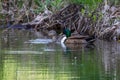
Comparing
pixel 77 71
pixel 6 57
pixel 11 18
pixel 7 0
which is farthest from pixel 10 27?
pixel 77 71

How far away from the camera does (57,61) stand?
15172mm

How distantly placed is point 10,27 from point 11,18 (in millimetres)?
1734

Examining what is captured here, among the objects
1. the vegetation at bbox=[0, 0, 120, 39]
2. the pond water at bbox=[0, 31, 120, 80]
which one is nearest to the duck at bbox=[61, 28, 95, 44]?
the pond water at bbox=[0, 31, 120, 80]

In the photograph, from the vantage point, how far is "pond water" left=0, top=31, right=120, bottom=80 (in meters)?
12.7

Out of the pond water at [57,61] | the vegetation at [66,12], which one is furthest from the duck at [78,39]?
the vegetation at [66,12]

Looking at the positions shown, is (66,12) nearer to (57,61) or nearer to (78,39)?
(78,39)

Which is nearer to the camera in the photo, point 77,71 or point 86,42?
point 77,71

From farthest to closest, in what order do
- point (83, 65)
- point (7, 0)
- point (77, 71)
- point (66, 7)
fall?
point (7, 0), point (66, 7), point (83, 65), point (77, 71)

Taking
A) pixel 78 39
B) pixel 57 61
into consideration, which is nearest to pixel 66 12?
pixel 78 39

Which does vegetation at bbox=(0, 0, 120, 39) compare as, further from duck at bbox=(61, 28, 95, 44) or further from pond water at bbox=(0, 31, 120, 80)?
pond water at bbox=(0, 31, 120, 80)

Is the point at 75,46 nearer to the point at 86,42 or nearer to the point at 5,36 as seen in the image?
the point at 86,42

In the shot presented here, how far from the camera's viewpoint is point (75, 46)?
20328 mm

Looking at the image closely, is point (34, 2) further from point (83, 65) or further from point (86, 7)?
point (83, 65)

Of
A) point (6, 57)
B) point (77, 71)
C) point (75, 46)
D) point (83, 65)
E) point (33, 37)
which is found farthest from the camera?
point (33, 37)
